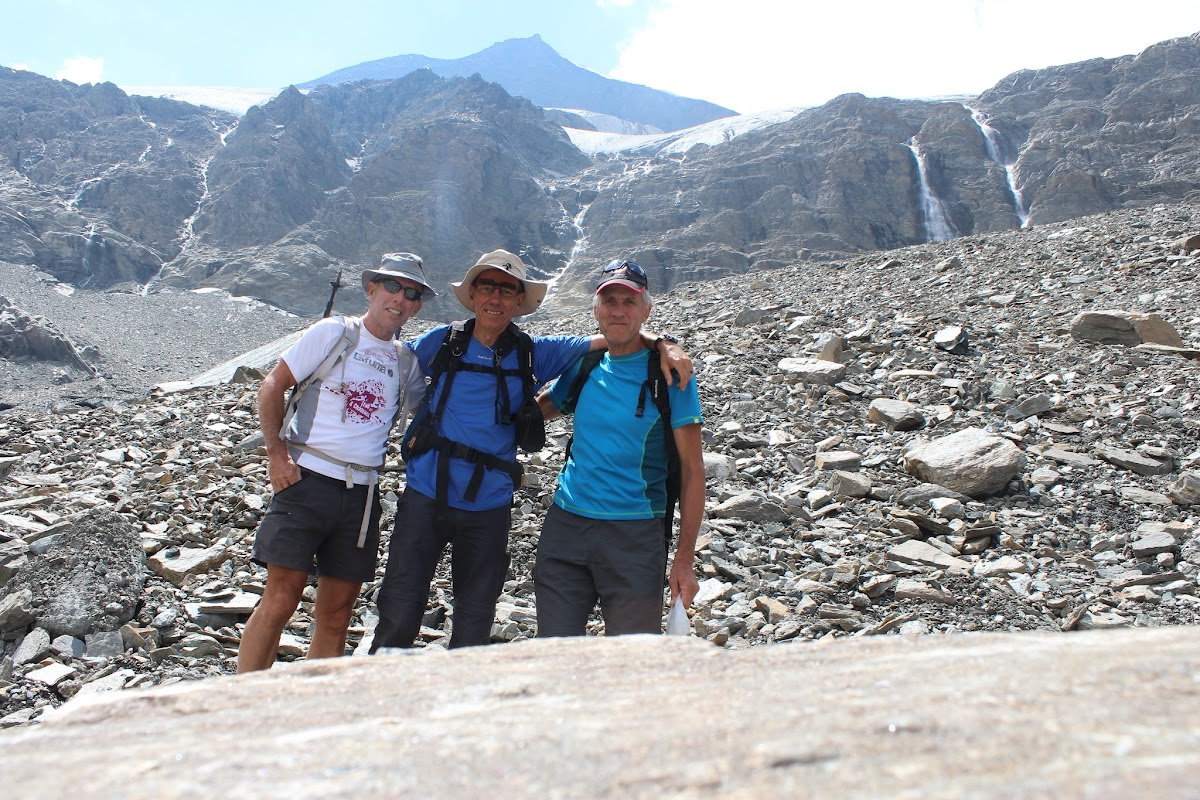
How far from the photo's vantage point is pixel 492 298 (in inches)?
157

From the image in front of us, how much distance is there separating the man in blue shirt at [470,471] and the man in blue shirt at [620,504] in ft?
0.91

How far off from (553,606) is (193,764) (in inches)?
84.1

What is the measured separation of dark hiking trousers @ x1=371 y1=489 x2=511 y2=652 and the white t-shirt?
40 cm

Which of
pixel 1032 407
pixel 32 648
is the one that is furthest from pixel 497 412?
pixel 1032 407

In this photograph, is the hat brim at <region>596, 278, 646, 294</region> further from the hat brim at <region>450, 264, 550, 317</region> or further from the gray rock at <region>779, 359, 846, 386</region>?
the gray rock at <region>779, 359, 846, 386</region>

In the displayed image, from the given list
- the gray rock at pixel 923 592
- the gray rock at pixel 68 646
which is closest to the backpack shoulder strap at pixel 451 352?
the gray rock at pixel 68 646

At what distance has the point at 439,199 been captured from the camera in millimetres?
124750

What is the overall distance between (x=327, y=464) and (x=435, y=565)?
79 cm

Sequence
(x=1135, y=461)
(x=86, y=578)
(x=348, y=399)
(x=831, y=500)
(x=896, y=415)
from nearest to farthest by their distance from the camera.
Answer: (x=348, y=399), (x=86, y=578), (x=1135, y=461), (x=831, y=500), (x=896, y=415)

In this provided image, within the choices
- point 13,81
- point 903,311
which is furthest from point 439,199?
point 903,311

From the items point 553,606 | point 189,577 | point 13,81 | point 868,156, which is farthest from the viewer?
point 13,81

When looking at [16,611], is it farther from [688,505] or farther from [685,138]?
[685,138]

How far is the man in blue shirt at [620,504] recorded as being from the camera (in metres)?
3.59

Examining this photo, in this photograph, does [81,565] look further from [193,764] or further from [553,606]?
[193,764]
